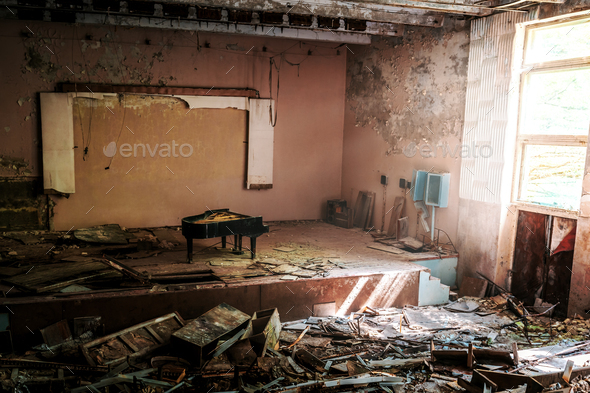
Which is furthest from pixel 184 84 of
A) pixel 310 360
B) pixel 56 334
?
pixel 310 360

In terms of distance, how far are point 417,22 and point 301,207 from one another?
15.7ft

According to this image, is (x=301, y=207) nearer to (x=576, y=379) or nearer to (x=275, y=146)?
(x=275, y=146)

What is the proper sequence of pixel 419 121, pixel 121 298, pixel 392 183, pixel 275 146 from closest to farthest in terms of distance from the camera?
pixel 121 298
pixel 419 121
pixel 392 183
pixel 275 146

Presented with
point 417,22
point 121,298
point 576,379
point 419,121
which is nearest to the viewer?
point 576,379

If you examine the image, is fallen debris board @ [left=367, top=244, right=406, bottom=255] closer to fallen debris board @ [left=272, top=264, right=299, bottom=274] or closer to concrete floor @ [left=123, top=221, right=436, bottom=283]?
concrete floor @ [left=123, top=221, right=436, bottom=283]

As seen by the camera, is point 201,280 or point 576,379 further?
point 201,280

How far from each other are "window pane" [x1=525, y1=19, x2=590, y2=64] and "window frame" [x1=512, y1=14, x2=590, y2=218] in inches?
1.9

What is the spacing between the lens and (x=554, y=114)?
671 cm

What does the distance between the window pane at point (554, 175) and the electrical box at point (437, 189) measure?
4.27ft

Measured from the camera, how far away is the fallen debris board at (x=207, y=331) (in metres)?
5.30

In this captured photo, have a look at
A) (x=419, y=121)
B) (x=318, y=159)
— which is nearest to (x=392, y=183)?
(x=419, y=121)

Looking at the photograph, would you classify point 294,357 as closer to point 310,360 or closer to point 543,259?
point 310,360

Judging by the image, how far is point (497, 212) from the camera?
7.41 m

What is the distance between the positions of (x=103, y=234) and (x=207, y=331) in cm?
416
